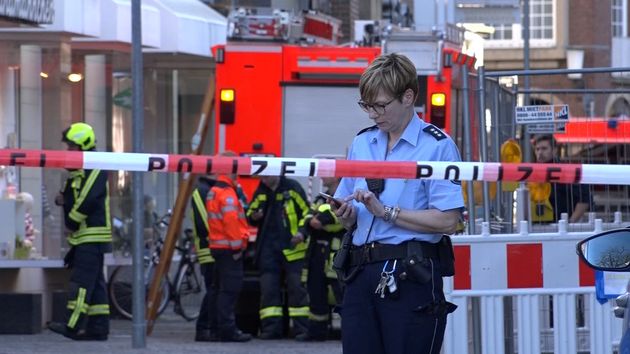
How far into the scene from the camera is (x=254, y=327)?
13.9 m

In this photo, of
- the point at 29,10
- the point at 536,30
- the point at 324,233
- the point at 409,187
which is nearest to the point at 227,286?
the point at 324,233

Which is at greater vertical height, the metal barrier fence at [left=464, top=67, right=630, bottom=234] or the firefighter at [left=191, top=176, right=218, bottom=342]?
the metal barrier fence at [left=464, top=67, right=630, bottom=234]

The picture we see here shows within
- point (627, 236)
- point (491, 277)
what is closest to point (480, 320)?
point (491, 277)

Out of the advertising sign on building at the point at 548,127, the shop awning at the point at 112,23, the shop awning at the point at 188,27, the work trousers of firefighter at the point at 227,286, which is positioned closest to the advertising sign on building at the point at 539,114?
the advertising sign on building at the point at 548,127

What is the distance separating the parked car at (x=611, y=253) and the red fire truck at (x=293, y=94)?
10.0m

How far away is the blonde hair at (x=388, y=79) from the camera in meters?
5.57

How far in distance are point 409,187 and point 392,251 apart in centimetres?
26

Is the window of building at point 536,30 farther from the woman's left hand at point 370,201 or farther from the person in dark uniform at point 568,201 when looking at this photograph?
the woman's left hand at point 370,201

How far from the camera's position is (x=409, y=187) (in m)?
5.68

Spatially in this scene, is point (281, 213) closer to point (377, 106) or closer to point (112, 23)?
point (112, 23)

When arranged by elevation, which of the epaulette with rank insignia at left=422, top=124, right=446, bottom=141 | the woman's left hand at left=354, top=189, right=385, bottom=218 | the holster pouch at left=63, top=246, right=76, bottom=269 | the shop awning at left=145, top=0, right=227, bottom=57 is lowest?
the holster pouch at left=63, top=246, right=76, bottom=269

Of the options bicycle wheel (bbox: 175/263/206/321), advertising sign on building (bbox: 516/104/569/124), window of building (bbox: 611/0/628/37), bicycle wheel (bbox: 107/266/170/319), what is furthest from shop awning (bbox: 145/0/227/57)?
window of building (bbox: 611/0/628/37)

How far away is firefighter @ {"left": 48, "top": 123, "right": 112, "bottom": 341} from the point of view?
12516 mm

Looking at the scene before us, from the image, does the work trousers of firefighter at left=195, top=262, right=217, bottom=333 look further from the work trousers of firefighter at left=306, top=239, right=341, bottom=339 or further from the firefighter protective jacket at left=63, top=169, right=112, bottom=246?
the firefighter protective jacket at left=63, top=169, right=112, bottom=246
